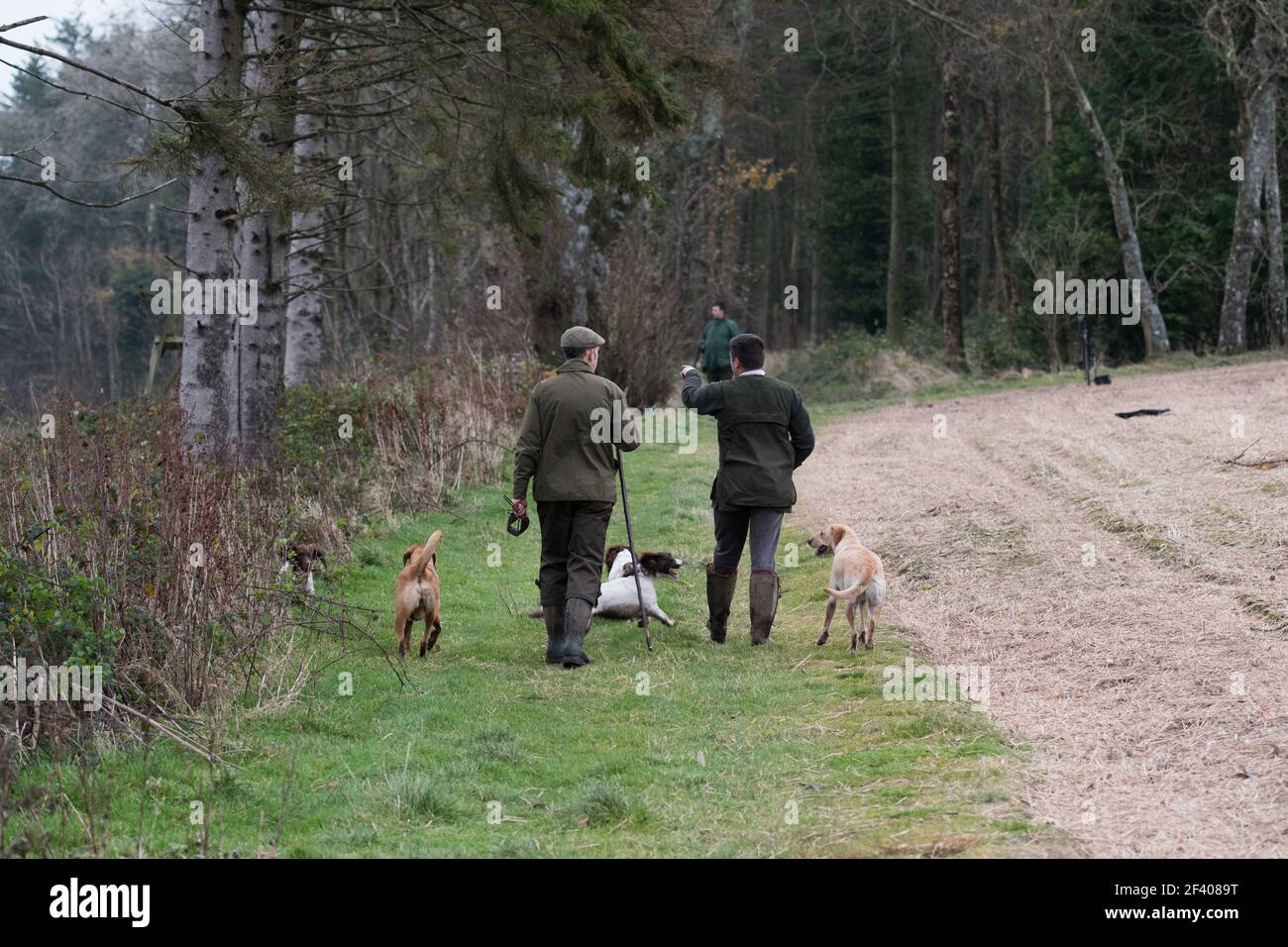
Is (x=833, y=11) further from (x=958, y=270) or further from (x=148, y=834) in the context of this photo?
(x=148, y=834)

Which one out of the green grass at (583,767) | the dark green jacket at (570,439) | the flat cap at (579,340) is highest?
the flat cap at (579,340)

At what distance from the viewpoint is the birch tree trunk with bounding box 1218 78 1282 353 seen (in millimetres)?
27438

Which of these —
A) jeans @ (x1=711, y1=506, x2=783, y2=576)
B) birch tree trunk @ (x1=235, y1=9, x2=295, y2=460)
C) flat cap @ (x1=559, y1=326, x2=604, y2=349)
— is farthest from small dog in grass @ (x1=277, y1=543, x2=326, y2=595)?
jeans @ (x1=711, y1=506, x2=783, y2=576)

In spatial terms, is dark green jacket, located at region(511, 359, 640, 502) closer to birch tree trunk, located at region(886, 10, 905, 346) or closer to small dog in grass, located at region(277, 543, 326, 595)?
small dog in grass, located at region(277, 543, 326, 595)

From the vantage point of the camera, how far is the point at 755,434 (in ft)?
31.2

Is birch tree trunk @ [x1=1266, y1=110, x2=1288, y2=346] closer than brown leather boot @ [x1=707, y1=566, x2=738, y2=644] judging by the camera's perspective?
No

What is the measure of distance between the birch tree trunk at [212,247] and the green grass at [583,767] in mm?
2604

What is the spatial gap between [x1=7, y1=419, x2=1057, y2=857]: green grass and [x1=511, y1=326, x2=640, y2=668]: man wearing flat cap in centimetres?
41

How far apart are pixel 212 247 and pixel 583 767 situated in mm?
6691

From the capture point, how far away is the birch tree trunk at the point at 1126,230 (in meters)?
28.9

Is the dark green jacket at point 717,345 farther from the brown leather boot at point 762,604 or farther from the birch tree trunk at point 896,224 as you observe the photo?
the birch tree trunk at point 896,224

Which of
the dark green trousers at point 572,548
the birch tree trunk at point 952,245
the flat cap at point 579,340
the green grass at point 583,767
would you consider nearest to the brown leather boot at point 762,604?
the green grass at point 583,767

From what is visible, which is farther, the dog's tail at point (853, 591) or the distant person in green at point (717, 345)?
the distant person in green at point (717, 345)
